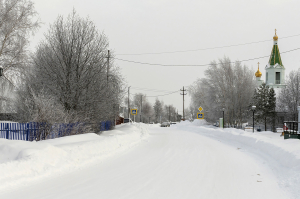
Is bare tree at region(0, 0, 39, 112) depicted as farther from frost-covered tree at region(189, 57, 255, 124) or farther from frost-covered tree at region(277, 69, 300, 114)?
frost-covered tree at region(277, 69, 300, 114)

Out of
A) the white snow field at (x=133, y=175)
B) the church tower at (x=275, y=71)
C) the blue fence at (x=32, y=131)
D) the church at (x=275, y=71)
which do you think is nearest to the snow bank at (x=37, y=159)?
the white snow field at (x=133, y=175)

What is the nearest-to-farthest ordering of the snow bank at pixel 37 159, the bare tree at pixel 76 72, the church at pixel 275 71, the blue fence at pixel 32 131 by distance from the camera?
the snow bank at pixel 37 159 < the blue fence at pixel 32 131 < the bare tree at pixel 76 72 < the church at pixel 275 71

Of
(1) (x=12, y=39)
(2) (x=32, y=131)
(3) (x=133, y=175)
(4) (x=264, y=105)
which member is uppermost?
(1) (x=12, y=39)

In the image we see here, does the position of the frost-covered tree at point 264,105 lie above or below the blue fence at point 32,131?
above

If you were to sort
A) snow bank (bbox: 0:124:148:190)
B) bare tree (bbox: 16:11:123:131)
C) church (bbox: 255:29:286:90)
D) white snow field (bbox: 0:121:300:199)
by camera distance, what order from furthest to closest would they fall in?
church (bbox: 255:29:286:90)
bare tree (bbox: 16:11:123:131)
snow bank (bbox: 0:124:148:190)
white snow field (bbox: 0:121:300:199)

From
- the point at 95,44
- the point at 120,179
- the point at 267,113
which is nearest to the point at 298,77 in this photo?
the point at 267,113

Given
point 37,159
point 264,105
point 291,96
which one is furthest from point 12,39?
point 291,96

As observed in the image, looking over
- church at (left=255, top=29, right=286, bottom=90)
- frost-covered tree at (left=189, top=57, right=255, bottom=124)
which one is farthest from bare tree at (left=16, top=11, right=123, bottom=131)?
church at (left=255, top=29, right=286, bottom=90)

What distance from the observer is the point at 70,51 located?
751 inches

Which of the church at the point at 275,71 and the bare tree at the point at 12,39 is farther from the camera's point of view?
the church at the point at 275,71

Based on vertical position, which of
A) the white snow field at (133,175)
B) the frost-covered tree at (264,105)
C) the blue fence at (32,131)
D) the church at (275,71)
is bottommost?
the white snow field at (133,175)

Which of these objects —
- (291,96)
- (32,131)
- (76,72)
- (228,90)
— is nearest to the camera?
(32,131)

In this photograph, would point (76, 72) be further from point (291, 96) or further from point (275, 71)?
point (275, 71)

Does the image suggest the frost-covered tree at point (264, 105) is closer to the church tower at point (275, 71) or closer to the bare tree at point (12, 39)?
the church tower at point (275, 71)
